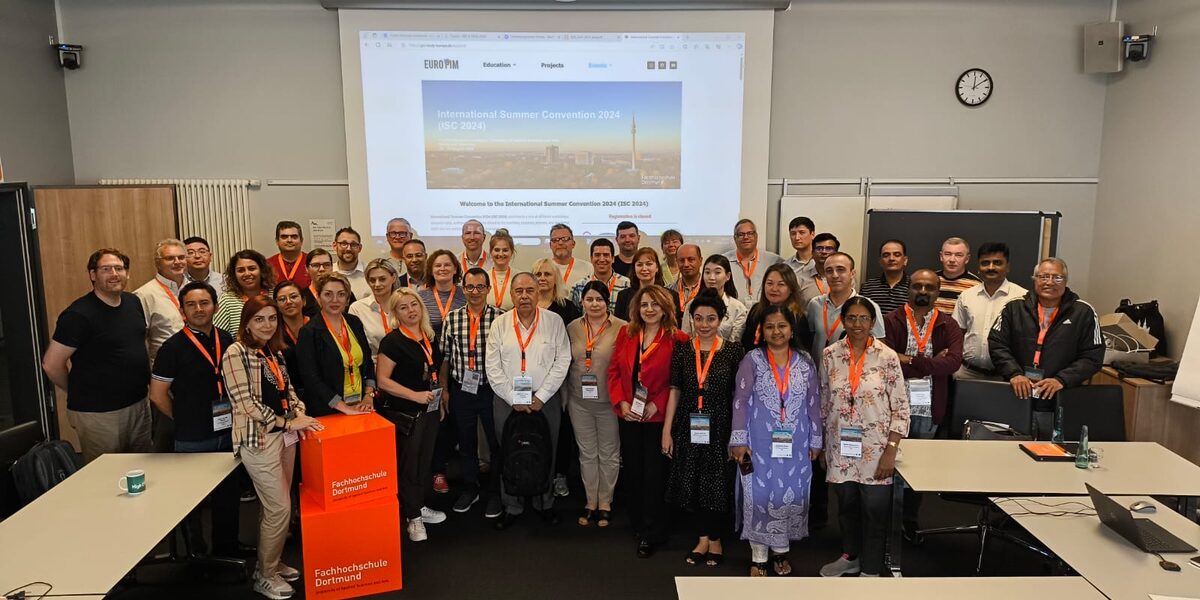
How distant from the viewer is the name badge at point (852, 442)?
3357mm

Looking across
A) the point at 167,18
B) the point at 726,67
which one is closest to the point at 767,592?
the point at 726,67

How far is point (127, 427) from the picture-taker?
150 inches

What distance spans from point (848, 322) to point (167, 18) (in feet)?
21.2

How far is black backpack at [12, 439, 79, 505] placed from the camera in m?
3.24

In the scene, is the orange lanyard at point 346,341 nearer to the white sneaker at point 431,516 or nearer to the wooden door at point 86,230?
the white sneaker at point 431,516

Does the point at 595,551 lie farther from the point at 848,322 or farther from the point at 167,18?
the point at 167,18

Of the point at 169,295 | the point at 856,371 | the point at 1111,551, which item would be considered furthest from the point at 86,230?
the point at 1111,551

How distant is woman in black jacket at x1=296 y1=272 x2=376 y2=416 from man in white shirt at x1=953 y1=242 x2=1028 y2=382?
3716 millimetres

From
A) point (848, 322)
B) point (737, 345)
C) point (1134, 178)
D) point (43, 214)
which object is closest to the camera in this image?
point (848, 322)

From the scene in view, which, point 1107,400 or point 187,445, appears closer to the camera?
point 187,445

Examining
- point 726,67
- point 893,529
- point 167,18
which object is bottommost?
point 893,529

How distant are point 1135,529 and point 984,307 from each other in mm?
2233

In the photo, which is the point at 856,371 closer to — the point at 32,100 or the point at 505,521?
the point at 505,521

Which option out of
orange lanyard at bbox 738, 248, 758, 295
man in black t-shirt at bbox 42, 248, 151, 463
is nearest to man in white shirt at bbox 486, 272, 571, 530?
man in black t-shirt at bbox 42, 248, 151, 463
